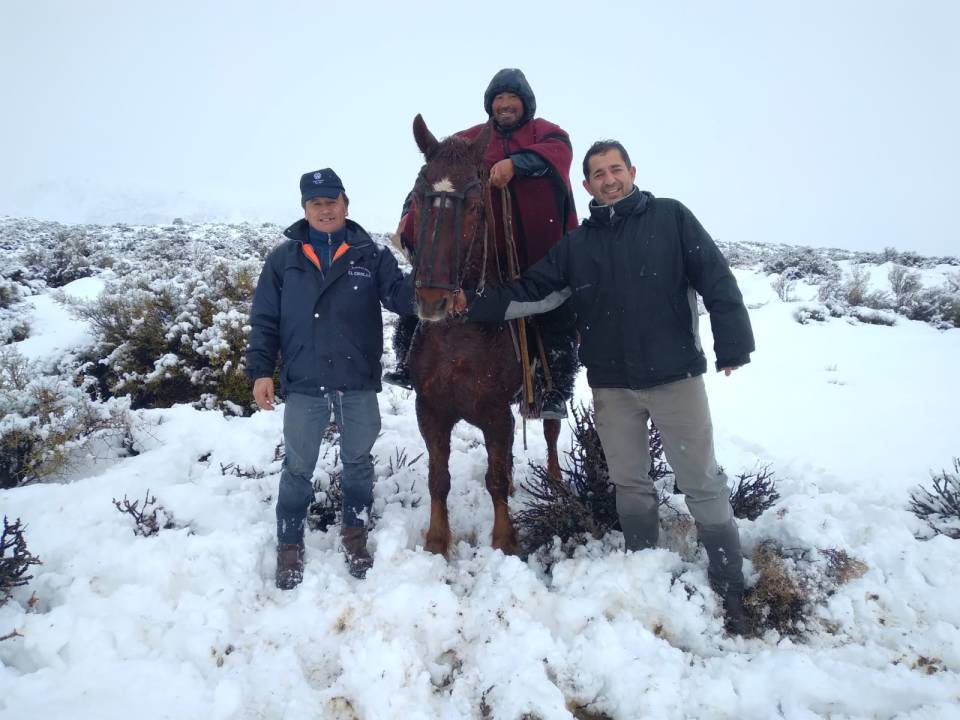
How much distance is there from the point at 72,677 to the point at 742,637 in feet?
10.7

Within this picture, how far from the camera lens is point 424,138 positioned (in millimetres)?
3002

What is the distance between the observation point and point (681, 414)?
278cm

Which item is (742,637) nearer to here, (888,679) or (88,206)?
(888,679)

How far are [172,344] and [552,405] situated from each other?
522 centimetres

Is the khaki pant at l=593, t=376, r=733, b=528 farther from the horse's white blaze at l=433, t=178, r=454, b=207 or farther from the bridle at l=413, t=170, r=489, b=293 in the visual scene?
the horse's white blaze at l=433, t=178, r=454, b=207

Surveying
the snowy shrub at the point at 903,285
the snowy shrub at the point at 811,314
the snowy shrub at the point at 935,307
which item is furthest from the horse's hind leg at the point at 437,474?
the snowy shrub at the point at 903,285

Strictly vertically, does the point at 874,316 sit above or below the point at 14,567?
above

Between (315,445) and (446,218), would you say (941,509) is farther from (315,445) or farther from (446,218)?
(315,445)

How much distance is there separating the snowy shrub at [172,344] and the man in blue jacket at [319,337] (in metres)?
3.04

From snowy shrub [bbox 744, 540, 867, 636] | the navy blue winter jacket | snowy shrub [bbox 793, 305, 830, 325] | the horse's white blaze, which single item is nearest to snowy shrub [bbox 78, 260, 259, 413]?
the navy blue winter jacket

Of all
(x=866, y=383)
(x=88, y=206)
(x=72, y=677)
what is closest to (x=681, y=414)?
(x=72, y=677)

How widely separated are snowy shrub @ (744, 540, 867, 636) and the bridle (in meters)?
2.39

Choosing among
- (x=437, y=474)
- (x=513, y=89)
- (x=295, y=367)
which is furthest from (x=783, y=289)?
(x=295, y=367)

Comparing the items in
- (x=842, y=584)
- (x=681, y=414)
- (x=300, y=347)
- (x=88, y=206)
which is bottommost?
(x=842, y=584)
